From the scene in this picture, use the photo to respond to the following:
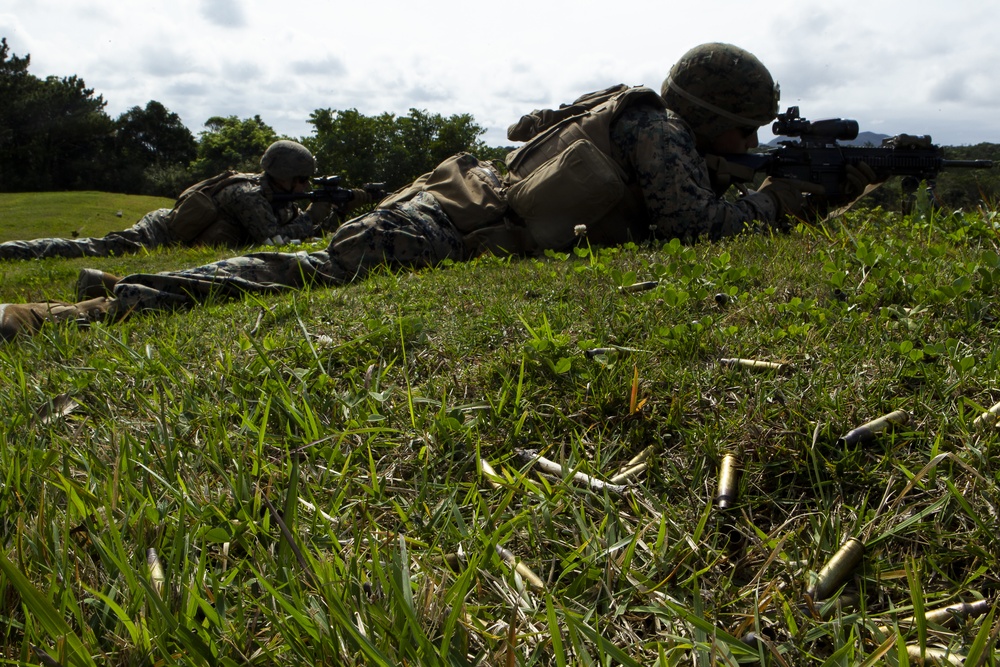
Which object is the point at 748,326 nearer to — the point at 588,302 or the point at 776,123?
the point at 588,302

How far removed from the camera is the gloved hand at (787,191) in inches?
204

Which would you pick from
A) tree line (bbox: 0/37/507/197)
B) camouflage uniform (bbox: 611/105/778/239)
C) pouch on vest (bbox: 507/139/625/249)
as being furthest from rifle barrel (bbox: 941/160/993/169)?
tree line (bbox: 0/37/507/197)

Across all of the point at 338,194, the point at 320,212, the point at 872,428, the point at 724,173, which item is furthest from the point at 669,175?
the point at 320,212

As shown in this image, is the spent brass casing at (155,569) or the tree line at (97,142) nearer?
the spent brass casing at (155,569)

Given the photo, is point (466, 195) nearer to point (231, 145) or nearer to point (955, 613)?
point (955, 613)

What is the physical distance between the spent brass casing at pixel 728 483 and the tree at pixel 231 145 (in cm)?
3100

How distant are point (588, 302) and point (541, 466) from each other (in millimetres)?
1026

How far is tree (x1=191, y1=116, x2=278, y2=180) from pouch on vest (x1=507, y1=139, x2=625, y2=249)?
28.1 meters

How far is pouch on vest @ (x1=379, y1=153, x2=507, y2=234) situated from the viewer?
14.8ft

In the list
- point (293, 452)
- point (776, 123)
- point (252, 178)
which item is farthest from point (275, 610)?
point (252, 178)

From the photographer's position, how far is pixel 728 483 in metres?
1.40

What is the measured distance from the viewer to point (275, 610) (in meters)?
1.09

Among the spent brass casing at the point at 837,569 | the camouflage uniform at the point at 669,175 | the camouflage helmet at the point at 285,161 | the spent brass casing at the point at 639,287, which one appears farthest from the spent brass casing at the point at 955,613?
the camouflage helmet at the point at 285,161

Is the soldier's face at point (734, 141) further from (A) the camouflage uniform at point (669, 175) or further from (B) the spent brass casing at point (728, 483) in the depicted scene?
(B) the spent brass casing at point (728, 483)
